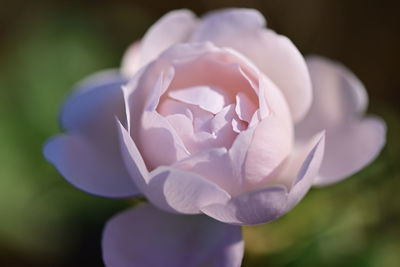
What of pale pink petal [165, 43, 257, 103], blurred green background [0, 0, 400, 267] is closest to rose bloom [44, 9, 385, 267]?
pale pink petal [165, 43, 257, 103]

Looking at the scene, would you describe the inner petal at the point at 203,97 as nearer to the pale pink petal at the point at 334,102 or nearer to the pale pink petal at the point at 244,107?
the pale pink petal at the point at 244,107

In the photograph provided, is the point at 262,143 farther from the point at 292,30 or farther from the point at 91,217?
the point at 292,30

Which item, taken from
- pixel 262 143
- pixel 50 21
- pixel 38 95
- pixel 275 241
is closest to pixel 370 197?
pixel 275 241

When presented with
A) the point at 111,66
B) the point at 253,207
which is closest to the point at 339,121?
the point at 253,207

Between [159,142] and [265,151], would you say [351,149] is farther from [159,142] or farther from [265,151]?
[159,142]

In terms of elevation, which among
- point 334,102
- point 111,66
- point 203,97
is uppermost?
point 203,97

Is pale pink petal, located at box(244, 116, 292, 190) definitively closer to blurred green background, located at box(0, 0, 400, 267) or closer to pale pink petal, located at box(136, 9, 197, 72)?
pale pink petal, located at box(136, 9, 197, 72)
